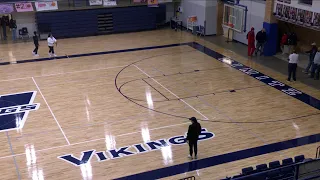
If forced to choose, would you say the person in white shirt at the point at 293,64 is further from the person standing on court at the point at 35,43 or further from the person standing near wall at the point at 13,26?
the person standing near wall at the point at 13,26

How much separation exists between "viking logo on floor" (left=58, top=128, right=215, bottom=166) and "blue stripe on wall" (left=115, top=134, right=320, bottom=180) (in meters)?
1.33

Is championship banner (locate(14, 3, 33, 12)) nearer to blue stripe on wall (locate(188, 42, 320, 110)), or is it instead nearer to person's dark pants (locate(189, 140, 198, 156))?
blue stripe on wall (locate(188, 42, 320, 110))

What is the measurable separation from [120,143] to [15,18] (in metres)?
18.1

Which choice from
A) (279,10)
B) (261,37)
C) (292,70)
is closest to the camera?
(292,70)

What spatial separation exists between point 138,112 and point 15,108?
16.5 ft

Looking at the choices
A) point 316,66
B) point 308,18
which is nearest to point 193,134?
point 316,66

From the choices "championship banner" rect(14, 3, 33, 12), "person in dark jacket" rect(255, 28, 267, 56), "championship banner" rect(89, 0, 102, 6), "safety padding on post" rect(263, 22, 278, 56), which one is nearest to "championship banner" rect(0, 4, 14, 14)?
"championship banner" rect(14, 3, 33, 12)

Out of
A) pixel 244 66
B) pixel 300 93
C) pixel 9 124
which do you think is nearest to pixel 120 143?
pixel 9 124

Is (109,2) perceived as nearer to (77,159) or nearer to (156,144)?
(156,144)

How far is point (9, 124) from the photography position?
16062 millimetres

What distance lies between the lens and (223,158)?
1345 cm

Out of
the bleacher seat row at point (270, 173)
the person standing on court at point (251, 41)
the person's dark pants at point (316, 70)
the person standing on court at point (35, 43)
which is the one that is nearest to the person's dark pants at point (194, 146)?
the bleacher seat row at point (270, 173)

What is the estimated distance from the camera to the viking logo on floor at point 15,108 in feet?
52.7

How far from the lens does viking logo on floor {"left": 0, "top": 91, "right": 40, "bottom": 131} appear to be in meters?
16.1
